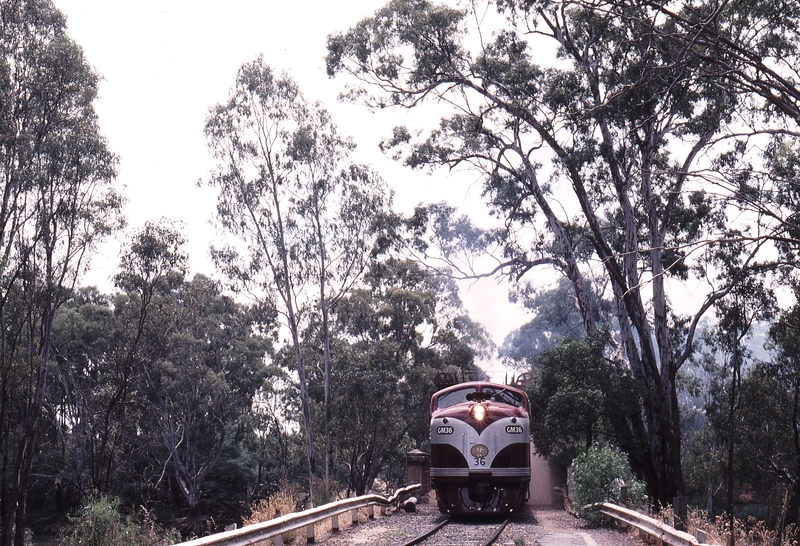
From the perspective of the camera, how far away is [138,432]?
49.4 metres

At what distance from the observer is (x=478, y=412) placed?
16656 mm

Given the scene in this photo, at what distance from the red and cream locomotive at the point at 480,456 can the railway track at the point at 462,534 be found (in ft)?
1.91

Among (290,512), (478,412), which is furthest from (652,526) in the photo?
(290,512)

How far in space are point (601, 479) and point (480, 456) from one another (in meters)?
3.65

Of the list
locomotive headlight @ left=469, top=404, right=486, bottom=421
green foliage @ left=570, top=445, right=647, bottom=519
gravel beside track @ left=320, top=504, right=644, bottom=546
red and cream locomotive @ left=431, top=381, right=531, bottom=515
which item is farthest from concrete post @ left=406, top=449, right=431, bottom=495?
locomotive headlight @ left=469, top=404, right=486, bottom=421

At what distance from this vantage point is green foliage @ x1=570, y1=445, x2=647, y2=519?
17.8 m

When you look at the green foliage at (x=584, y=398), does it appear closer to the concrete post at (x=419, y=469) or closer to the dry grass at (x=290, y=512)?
the concrete post at (x=419, y=469)

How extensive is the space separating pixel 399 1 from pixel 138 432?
33.9 metres

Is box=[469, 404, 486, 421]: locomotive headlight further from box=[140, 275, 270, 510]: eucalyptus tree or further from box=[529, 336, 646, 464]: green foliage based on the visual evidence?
box=[140, 275, 270, 510]: eucalyptus tree

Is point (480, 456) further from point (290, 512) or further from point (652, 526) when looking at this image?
point (652, 526)

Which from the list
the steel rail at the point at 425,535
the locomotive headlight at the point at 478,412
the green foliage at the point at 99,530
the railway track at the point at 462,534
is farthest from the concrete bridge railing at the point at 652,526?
the green foliage at the point at 99,530

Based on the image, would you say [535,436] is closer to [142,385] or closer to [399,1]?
[399,1]

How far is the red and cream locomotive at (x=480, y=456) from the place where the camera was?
1644 cm

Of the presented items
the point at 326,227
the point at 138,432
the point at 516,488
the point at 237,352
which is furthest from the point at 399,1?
the point at 138,432
